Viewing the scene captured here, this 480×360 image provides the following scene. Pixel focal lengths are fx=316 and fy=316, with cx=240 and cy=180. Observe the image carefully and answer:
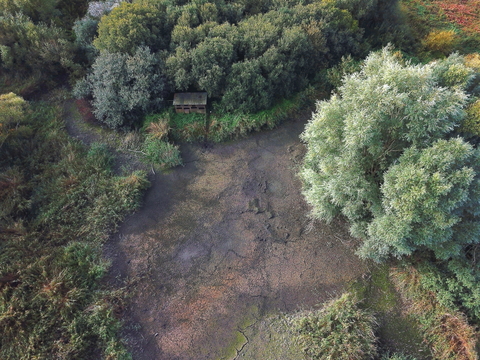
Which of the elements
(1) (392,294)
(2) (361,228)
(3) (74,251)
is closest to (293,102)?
(2) (361,228)

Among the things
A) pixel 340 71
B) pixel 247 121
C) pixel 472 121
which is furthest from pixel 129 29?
pixel 472 121

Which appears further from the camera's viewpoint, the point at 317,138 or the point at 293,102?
the point at 293,102

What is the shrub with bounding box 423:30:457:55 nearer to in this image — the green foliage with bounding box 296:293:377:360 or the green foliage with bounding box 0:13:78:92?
the green foliage with bounding box 296:293:377:360

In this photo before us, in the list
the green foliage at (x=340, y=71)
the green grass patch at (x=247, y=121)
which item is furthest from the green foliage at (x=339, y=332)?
the green foliage at (x=340, y=71)

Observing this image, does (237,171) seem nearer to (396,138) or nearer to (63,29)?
(396,138)

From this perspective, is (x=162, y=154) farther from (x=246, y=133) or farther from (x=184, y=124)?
(x=246, y=133)
